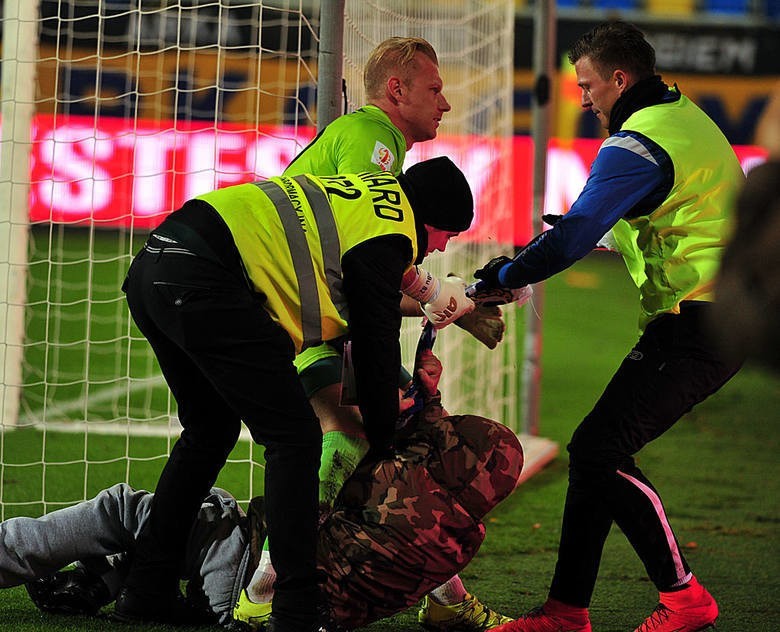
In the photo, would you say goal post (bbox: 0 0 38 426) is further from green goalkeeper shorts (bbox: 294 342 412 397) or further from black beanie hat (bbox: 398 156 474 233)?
black beanie hat (bbox: 398 156 474 233)

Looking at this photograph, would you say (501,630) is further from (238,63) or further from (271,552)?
(238,63)

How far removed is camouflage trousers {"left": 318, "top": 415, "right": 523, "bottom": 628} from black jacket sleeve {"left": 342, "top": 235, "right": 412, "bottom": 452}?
25 cm

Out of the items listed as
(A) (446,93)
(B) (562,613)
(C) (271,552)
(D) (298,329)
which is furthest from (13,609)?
(A) (446,93)

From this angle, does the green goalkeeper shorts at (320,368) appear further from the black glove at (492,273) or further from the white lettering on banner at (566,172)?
the white lettering on banner at (566,172)

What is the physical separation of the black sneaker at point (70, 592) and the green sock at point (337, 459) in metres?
0.62

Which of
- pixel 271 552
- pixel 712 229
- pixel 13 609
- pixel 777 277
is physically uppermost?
pixel 777 277

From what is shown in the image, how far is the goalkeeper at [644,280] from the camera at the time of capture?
2928 mm

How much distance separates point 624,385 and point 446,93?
3119 mm

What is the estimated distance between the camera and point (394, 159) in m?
3.35

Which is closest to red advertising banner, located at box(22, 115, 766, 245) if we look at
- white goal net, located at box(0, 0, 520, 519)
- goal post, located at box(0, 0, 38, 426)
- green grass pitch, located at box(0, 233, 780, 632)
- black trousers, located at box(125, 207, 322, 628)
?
white goal net, located at box(0, 0, 520, 519)

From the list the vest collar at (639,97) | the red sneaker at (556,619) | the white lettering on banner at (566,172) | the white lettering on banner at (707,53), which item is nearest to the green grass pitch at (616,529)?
the red sneaker at (556,619)

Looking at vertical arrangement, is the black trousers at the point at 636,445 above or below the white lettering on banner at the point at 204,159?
above

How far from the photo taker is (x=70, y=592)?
121 inches

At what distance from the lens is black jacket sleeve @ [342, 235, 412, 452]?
269 centimetres
